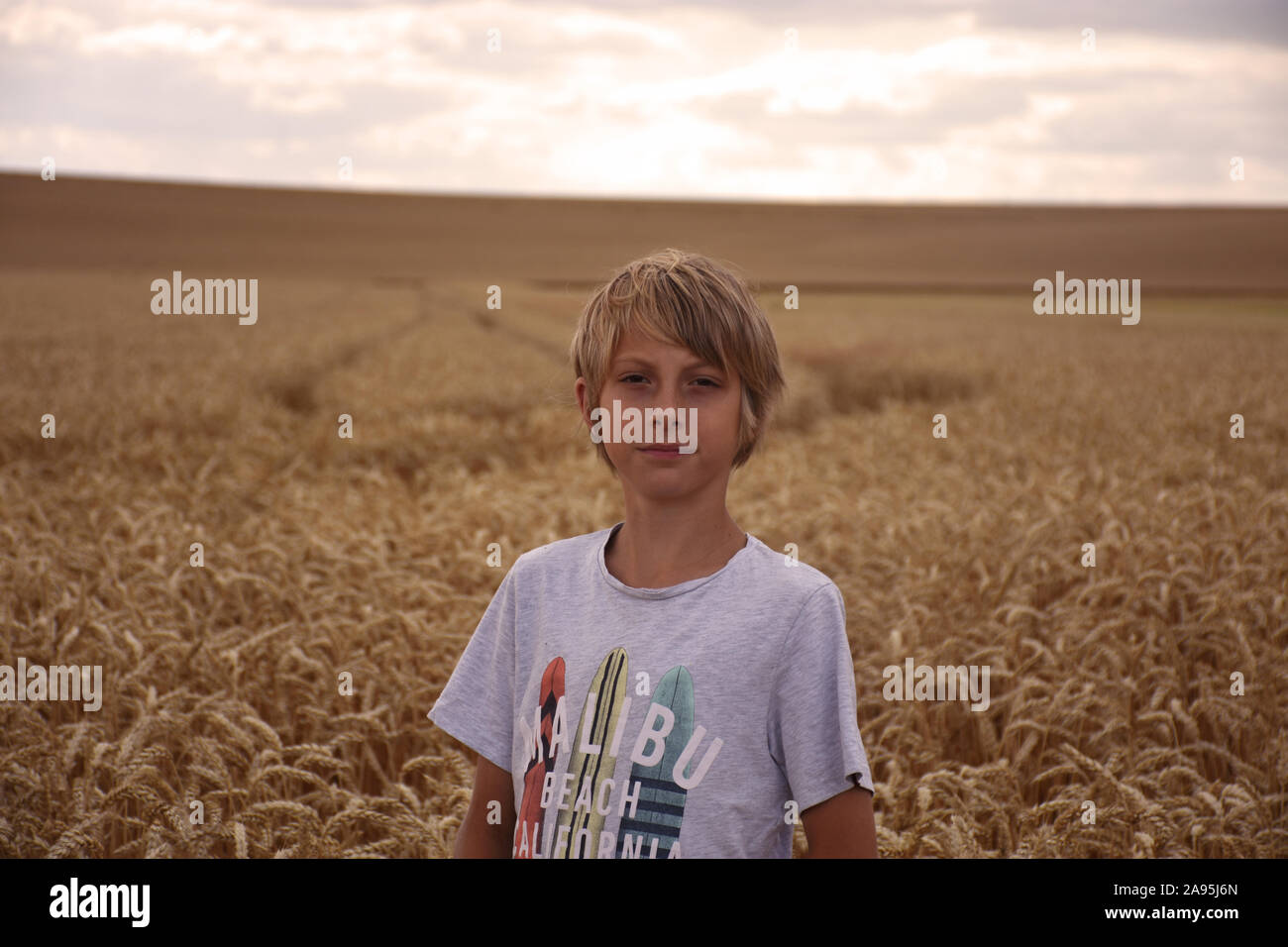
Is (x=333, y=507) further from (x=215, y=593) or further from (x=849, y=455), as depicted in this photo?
(x=849, y=455)

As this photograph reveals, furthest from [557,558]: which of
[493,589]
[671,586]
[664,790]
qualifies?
[493,589]

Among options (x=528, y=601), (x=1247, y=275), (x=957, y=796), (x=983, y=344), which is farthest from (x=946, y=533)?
(x=1247, y=275)

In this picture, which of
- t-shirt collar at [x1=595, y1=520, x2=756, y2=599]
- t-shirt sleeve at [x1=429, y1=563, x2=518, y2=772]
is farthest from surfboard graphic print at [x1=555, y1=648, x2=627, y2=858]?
t-shirt sleeve at [x1=429, y1=563, x2=518, y2=772]

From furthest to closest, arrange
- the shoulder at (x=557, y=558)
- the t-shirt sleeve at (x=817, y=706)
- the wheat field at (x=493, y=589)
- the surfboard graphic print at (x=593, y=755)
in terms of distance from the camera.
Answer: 1. the wheat field at (x=493, y=589)
2. the shoulder at (x=557, y=558)
3. the surfboard graphic print at (x=593, y=755)
4. the t-shirt sleeve at (x=817, y=706)

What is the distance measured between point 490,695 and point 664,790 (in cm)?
44

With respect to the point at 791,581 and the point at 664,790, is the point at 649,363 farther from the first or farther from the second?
the point at 664,790

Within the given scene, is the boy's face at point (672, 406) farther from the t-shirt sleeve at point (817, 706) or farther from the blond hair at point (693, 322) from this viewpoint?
the t-shirt sleeve at point (817, 706)

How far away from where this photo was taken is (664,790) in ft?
5.52

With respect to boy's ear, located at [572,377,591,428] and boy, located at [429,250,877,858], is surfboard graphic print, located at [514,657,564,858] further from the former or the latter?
boy's ear, located at [572,377,591,428]

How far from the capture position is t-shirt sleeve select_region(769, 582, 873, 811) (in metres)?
1.61

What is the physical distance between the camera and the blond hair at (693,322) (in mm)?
1777

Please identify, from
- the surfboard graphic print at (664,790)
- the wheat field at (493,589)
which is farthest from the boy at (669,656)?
the wheat field at (493,589)

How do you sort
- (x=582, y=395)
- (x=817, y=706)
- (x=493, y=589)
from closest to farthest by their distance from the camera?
(x=817, y=706) < (x=582, y=395) < (x=493, y=589)

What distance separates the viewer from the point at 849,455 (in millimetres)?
10203
